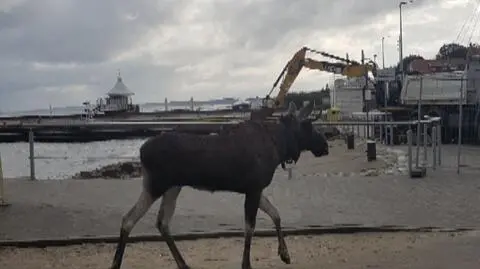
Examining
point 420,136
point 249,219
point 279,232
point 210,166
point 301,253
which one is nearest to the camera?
point 210,166

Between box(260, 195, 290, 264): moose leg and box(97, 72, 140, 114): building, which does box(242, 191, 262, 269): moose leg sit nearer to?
box(260, 195, 290, 264): moose leg

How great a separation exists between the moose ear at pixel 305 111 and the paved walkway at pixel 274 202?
8.46 feet

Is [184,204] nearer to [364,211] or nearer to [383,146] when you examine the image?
[364,211]

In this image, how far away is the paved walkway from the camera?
36.0ft

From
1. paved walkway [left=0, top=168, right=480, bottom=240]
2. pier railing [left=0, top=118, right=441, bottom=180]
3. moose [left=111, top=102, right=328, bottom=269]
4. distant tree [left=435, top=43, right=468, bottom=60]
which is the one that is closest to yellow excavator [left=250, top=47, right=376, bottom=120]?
distant tree [left=435, top=43, right=468, bottom=60]

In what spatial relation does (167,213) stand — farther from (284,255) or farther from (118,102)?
(118,102)

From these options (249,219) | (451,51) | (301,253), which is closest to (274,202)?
(301,253)

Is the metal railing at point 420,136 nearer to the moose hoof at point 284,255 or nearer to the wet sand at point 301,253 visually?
the wet sand at point 301,253

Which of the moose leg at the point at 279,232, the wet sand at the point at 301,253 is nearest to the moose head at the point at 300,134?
the moose leg at the point at 279,232

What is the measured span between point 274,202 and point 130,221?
5.34m

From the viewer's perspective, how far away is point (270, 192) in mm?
14117

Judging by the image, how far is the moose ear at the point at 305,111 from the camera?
8617mm

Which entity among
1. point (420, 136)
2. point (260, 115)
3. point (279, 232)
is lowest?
point (279, 232)

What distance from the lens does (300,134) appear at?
28.2 feet
